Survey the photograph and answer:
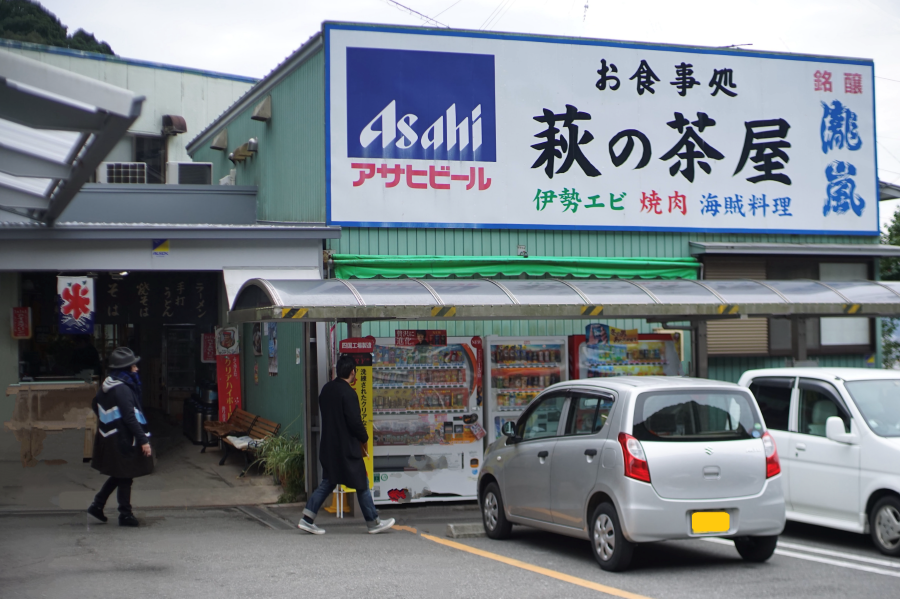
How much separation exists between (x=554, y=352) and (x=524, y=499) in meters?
3.62

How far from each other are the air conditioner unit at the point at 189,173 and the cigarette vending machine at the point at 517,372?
959cm

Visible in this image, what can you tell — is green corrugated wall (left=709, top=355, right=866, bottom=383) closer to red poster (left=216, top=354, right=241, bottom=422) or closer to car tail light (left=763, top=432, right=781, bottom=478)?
car tail light (left=763, top=432, right=781, bottom=478)

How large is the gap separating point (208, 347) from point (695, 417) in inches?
503

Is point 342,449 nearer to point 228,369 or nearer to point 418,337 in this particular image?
point 418,337

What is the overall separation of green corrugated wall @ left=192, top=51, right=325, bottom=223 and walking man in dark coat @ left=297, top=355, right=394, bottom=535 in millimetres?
3891

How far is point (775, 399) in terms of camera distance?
10.0 metres

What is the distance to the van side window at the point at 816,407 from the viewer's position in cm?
921

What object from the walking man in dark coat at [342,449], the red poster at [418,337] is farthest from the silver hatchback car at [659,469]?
the red poster at [418,337]

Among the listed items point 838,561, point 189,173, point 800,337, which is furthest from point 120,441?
point 189,173

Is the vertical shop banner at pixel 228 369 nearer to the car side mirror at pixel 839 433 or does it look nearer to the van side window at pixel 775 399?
the van side window at pixel 775 399

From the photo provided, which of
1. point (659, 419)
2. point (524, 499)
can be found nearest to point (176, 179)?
point (524, 499)

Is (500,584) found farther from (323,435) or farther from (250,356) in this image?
(250,356)

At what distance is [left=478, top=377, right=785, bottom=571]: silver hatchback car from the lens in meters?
7.49

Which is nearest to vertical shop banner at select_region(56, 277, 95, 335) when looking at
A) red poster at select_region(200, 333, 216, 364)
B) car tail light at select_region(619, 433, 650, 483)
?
red poster at select_region(200, 333, 216, 364)
